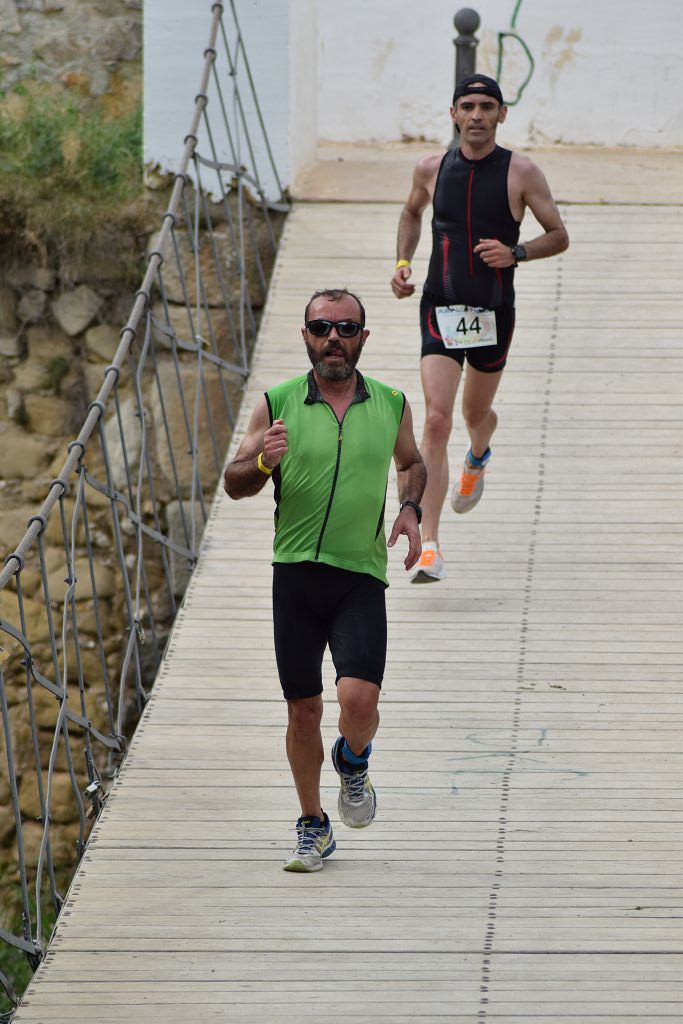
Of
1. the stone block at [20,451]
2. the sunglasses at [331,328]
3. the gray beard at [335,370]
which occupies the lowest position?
the stone block at [20,451]

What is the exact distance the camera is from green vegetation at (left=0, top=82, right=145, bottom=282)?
7699 millimetres

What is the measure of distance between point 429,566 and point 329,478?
1.70 metres

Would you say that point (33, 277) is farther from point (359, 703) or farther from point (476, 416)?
point (359, 703)

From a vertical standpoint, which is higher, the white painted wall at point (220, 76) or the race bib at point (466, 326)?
the white painted wall at point (220, 76)

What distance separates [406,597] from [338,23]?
473cm

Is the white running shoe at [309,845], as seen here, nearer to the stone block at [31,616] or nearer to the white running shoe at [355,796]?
the white running shoe at [355,796]

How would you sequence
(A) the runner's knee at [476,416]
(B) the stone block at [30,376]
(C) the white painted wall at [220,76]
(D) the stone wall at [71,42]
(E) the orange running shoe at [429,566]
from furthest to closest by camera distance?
(D) the stone wall at [71,42] < (B) the stone block at [30,376] < (C) the white painted wall at [220,76] < (A) the runner's knee at [476,416] < (E) the orange running shoe at [429,566]

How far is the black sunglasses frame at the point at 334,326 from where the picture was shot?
3.79 m

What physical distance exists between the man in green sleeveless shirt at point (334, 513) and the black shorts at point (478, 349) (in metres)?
1.48

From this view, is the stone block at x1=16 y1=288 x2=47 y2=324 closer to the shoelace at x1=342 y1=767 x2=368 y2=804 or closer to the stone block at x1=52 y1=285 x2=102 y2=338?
the stone block at x1=52 y1=285 x2=102 y2=338

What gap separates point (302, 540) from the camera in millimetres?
3893

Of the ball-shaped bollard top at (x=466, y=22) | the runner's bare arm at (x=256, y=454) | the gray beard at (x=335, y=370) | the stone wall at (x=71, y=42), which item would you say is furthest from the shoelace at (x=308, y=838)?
the stone wall at (x=71, y=42)

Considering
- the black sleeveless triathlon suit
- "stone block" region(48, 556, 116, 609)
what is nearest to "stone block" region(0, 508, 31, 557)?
"stone block" region(48, 556, 116, 609)

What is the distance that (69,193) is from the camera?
307 inches
